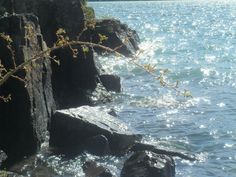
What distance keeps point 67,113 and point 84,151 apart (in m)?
1.34

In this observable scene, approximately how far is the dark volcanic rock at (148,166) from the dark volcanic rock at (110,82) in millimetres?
11578

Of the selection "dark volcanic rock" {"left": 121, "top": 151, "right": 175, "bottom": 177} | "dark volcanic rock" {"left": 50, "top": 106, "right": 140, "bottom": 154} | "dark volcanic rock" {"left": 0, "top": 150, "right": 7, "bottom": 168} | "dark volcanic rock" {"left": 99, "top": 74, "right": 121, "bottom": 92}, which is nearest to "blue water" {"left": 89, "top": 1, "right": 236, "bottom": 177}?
"dark volcanic rock" {"left": 99, "top": 74, "right": 121, "bottom": 92}

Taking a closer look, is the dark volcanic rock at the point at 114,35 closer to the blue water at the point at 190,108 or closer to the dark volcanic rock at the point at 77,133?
the blue water at the point at 190,108

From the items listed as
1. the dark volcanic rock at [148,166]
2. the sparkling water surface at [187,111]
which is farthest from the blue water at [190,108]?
the dark volcanic rock at [148,166]

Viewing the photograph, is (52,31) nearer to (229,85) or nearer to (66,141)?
(66,141)

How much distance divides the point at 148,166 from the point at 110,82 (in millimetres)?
12378

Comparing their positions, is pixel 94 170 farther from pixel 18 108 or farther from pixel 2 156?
pixel 18 108

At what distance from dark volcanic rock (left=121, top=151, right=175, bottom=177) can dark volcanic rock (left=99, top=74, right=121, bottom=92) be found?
11.6 metres

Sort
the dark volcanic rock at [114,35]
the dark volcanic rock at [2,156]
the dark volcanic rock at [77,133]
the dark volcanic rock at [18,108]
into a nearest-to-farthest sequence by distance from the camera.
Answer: the dark volcanic rock at [2,156]
the dark volcanic rock at [18,108]
the dark volcanic rock at [77,133]
the dark volcanic rock at [114,35]

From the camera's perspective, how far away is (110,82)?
2459 cm

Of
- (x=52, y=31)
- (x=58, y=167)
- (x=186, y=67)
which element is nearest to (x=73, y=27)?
(x=52, y=31)

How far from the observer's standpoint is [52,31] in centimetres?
2181

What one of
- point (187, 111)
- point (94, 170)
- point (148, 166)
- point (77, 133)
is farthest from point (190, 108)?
point (148, 166)

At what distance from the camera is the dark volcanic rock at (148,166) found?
12.4 meters
